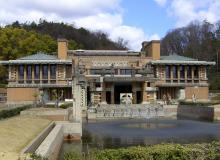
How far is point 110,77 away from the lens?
5319cm

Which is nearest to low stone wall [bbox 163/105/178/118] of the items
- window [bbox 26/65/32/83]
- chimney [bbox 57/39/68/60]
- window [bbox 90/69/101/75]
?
window [bbox 90/69/101/75]

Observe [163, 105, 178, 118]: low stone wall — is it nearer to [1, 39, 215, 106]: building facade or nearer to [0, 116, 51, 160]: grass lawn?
[1, 39, 215, 106]: building facade

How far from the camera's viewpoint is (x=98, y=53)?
59.6 m

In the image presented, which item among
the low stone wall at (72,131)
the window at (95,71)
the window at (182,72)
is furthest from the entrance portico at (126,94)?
the low stone wall at (72,131)

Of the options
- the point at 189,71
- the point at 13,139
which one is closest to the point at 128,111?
the point at 189,71

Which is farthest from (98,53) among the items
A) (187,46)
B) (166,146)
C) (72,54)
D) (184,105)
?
(166,146)

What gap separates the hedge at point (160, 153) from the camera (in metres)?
10.6

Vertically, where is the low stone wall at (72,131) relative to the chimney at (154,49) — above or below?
below

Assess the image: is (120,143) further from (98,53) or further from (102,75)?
(98,53)

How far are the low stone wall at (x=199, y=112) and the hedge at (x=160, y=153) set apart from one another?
26698mm

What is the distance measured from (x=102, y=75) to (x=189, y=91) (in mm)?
13235

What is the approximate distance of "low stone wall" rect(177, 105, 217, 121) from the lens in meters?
37.2

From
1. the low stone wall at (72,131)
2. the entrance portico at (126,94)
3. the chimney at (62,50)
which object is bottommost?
the low stone wall at (72,131)

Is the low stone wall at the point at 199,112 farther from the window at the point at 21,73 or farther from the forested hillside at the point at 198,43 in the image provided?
the forested hillside at the point at 198,43
